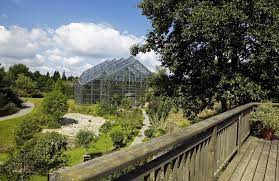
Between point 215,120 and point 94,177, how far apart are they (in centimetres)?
270

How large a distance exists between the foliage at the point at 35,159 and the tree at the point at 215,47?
6.91 meters

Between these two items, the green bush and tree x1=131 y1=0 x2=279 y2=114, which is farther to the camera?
the green bush

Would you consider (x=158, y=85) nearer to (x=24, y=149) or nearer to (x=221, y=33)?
(x=221, y=33)

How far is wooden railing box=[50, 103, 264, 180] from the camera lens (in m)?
1.42

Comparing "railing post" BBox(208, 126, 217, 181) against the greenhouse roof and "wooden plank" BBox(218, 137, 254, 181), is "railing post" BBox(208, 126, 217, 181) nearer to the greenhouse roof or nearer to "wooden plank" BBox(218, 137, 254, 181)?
"wooden plank" BBox(218, 137, 254, 181)

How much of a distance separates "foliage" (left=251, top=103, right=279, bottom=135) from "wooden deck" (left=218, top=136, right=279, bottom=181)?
502mm

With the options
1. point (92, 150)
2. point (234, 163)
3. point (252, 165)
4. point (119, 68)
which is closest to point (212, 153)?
point (234, 163)

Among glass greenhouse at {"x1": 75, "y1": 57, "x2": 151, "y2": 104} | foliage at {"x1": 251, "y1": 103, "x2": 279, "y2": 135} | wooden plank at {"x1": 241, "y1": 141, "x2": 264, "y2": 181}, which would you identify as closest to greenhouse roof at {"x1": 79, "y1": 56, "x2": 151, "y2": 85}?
glass greenhouse at {"x1": 75, "y1": 57, "x2": 151, "y2": 104}

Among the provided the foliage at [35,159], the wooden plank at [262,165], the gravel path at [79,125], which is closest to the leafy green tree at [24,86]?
the gravel path at [79,125]

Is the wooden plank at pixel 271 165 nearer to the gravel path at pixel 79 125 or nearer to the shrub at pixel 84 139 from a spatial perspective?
the shrub at pixel 84 139

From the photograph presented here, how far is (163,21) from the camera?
10891 mm

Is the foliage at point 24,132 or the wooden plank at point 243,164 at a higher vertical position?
the wooden plank at point 243,164

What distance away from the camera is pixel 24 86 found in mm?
60500

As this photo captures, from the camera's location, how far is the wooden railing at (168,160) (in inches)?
55.7
